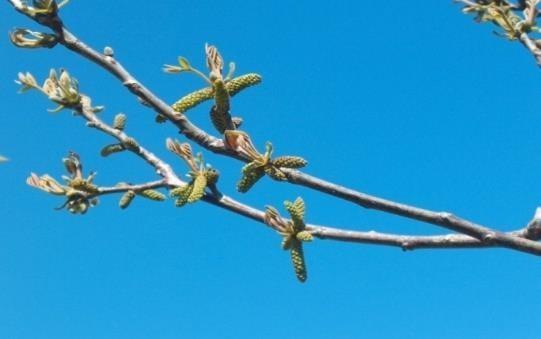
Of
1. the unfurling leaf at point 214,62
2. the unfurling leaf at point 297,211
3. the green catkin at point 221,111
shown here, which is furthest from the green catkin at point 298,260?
the unfurling leaf at point 214,62

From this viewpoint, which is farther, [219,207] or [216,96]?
[219,207]

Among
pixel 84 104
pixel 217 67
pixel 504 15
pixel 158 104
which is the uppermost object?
pixel 504 15

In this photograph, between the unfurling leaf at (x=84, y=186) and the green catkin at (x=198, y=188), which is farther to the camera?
the unfurling leaf at (x=84, y=186)

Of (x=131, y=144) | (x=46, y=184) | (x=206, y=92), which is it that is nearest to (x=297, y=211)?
(x=206, y=92)

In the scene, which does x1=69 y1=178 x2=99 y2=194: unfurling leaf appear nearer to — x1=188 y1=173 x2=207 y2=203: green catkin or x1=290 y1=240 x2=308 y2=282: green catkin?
x1=188 y1=173 x2=207 y2=203: green catkin

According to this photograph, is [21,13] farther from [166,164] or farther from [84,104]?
[166,164]

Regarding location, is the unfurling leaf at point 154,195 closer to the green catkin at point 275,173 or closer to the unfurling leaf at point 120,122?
the unfurling leaf at point 120,122

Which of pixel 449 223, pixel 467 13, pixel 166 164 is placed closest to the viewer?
pixel 449 223

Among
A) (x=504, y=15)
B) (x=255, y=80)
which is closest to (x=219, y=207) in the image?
(x=255, y=80)
